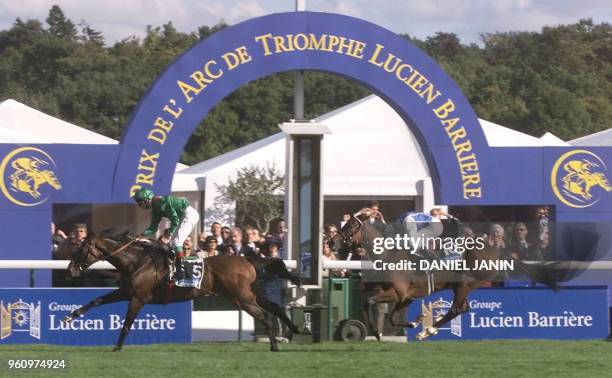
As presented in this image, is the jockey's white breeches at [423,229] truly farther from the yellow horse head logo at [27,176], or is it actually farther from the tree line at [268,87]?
the tree line at [268,87]

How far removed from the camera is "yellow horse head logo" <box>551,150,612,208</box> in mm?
15156

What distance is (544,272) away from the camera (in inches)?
543

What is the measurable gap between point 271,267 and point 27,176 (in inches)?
132

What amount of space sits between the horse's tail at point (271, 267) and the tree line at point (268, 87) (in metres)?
29.3

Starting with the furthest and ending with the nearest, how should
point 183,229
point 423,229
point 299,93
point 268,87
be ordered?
1. point 268,87
2. point 299,93
3. point 423,229
4. point 183,229

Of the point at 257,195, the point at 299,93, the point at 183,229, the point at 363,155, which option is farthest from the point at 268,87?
the point at 183,229

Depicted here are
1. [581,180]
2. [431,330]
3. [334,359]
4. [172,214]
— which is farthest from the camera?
[581,180]

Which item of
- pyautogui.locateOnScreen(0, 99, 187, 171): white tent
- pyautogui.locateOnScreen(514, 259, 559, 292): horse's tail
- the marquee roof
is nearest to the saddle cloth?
pyautogui.locateOnScreen(514, 259, 559, 292): horse's tail

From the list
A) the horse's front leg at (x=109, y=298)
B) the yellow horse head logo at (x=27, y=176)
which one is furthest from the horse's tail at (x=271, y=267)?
the yellow horse head logo at (x=27, y=176)

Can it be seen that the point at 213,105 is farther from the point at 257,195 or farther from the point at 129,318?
the point at 257,195

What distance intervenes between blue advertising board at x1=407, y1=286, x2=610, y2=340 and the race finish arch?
61cm

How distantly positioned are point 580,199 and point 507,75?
143ft

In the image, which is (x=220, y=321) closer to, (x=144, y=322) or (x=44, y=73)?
(x=144, y=322)

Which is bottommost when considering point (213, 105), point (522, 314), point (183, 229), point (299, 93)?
point (522, 314)
